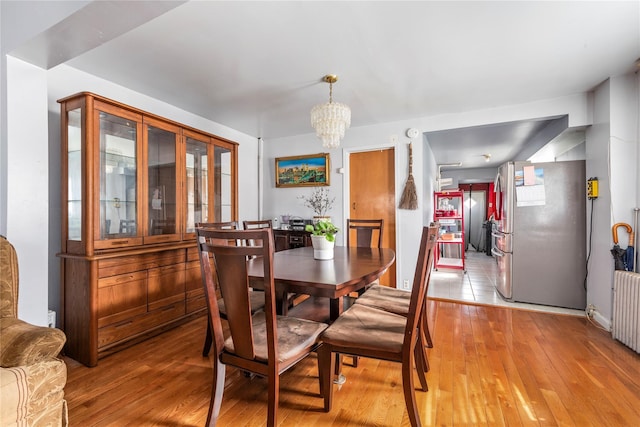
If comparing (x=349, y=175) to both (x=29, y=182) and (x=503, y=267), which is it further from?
(x=29, y=182)

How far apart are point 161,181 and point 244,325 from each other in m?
2.08

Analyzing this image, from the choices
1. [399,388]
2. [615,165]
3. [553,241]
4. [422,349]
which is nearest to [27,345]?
[399,388]

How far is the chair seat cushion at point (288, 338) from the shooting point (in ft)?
4.36

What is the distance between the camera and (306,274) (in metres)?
1.61

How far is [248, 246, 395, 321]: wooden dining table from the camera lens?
4.69 feet

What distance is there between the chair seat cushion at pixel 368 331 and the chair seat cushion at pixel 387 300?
0.11m

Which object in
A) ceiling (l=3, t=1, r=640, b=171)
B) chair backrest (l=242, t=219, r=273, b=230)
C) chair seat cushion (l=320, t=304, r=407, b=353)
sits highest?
ceiling (l=3, t=1, r=640, b=171)

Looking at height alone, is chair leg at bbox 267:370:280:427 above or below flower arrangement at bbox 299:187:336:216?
below

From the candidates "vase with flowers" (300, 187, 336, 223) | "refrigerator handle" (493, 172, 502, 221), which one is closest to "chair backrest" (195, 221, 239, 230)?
"vase with flowers" (300, 187, 336, 223)

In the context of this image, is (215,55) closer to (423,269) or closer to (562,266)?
(423,269)

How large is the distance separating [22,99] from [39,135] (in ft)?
0.75

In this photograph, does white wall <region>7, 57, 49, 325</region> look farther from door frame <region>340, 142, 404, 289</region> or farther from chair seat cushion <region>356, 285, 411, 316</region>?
door frame <region>340, 142, 404, 289</region>

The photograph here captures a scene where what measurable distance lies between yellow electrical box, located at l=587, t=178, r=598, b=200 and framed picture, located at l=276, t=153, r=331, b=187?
299cm

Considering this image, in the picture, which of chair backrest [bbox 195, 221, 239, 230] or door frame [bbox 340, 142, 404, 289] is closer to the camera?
chair backrest [bbox 195, 221, 239, 230]
